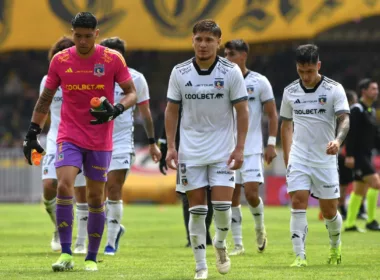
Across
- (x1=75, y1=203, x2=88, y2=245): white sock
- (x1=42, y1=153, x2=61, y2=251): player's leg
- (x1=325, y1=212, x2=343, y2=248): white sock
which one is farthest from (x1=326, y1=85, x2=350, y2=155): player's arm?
(x1=42, y1=153, x2=61, y2=251): player's leg

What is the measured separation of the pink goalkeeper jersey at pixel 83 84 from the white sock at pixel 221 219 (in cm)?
135

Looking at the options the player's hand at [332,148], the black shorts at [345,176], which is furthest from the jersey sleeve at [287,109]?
the black shorts at [345,176]

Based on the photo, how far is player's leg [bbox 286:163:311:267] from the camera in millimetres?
11727

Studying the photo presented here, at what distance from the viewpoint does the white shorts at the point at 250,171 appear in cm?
1402

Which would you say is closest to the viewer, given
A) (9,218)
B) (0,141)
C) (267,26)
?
(9,218)

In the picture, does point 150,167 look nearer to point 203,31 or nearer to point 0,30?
point 0,30

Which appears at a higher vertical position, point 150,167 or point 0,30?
point 0,30

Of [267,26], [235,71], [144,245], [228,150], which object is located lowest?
[144,245]

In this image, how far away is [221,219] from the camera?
10.5 metres

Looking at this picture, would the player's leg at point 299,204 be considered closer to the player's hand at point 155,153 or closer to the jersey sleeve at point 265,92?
the player's hand at point 155,153

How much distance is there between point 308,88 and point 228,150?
1.87 m

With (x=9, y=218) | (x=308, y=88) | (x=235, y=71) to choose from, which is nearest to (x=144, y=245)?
(x=308, y=88)

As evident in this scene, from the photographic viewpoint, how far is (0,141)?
121ft

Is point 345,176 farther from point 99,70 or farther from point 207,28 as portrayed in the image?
point 207,28
